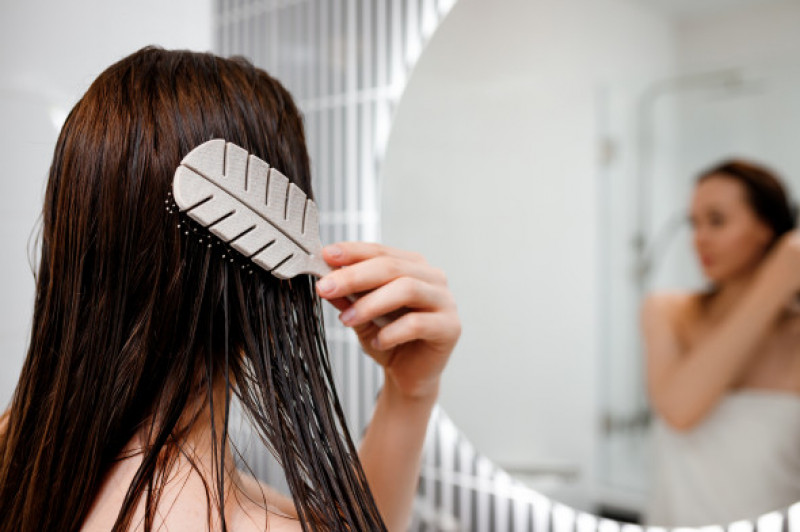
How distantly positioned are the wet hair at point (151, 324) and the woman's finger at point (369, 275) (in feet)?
0.12

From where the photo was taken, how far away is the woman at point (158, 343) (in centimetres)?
45

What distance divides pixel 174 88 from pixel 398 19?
1.92 feet

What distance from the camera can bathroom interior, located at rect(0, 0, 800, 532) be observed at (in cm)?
76

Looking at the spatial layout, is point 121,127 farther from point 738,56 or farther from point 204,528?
point 738,56

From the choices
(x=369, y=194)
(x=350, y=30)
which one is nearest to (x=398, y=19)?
(x=350, y=30)

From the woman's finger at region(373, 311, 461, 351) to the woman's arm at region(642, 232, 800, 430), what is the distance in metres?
0.35

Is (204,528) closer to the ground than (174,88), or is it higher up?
closer to the ground

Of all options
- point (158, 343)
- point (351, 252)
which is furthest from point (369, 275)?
point (158, 343)

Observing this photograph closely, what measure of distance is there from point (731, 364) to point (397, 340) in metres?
0.42

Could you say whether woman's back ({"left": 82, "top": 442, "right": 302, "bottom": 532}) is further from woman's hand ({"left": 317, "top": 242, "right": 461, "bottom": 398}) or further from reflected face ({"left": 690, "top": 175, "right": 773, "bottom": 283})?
reflected face ({"left": 690, "top": 175, "right": 773, "bottom": 283})

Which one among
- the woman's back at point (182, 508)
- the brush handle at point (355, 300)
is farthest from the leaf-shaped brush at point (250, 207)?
the woman's back at point (182, 508)

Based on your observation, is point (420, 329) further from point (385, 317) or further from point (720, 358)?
point (720, 358)

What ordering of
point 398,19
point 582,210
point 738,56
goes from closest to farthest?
point 738,56, point 582,210, point 398,19

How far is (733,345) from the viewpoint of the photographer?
0.72 m
